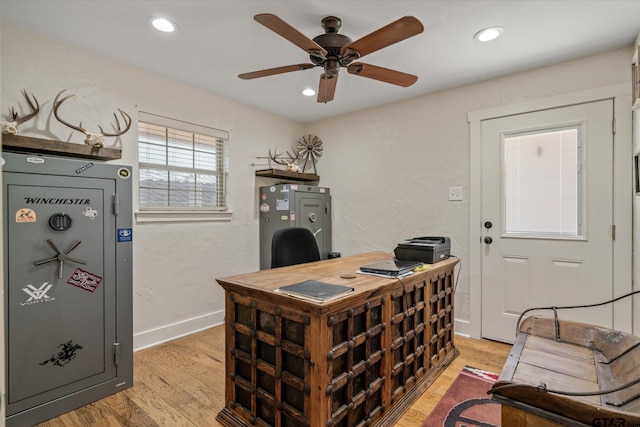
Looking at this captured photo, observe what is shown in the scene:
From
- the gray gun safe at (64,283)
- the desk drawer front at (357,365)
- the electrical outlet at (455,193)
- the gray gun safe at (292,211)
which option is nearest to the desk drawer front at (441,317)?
the desk drawer front at (357,365)

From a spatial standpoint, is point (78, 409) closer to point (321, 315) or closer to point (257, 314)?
point (257, 314)

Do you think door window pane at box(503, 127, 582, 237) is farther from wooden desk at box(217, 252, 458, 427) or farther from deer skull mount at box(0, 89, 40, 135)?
deer skull mount at box(0, 89, 40, 135)

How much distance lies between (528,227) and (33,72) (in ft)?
13.3

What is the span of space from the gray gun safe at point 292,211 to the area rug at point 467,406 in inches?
86.1

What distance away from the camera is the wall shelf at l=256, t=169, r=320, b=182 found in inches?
152

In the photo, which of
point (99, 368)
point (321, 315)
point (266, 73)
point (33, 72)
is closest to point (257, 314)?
point (321, 315)

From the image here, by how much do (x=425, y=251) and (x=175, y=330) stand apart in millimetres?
2415

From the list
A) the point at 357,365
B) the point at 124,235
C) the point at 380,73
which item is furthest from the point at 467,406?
the point at 124,235

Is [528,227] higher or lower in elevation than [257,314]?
higher

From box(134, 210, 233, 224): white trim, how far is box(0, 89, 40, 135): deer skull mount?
3.22 feet

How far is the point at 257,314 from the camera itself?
1.75 m

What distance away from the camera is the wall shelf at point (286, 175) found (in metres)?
3.85

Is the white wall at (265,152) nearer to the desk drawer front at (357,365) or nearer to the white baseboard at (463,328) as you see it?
the white baseboard at (463,328)

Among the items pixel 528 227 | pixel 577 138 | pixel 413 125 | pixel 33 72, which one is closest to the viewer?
pixel 33 72
